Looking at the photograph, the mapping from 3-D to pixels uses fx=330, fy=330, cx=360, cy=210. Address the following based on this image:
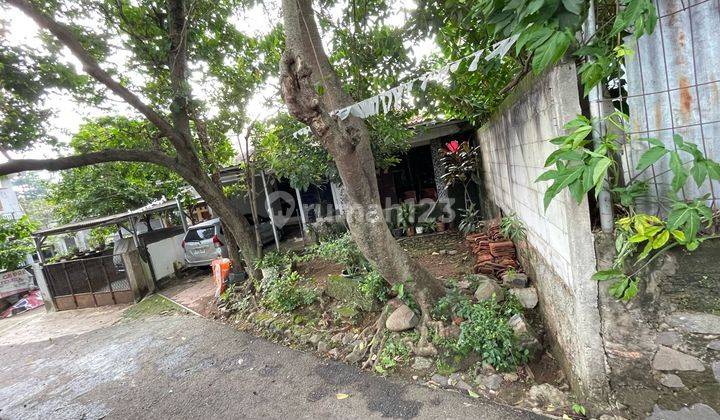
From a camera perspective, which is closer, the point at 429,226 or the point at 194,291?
the point at 429,226

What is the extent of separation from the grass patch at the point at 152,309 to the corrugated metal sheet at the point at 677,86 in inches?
294

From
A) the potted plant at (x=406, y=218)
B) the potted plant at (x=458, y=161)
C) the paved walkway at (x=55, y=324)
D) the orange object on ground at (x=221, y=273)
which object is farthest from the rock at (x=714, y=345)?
the paved walkway at (x=55, y=324)

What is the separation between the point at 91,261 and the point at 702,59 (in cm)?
1165

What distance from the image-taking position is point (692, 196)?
1811 mm

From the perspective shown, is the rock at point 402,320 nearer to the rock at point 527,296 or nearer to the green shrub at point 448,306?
the green shrub at point 448,306

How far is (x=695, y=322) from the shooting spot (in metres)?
1.89

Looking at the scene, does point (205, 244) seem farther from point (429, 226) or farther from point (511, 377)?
point (511, 377)

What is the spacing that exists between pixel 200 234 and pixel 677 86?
31.5ft

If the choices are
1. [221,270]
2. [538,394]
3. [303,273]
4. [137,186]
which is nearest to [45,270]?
[137,186]

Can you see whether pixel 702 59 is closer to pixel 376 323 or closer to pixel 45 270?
pixel 376 323

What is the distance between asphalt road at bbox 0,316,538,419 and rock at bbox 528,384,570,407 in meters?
0.19

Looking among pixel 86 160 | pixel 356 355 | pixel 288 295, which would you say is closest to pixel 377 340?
pixel 356 355

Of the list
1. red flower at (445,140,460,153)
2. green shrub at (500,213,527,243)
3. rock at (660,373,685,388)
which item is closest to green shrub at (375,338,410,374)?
green shrub at (500,213,527,243)

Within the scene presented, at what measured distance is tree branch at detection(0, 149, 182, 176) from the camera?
15.0ft
